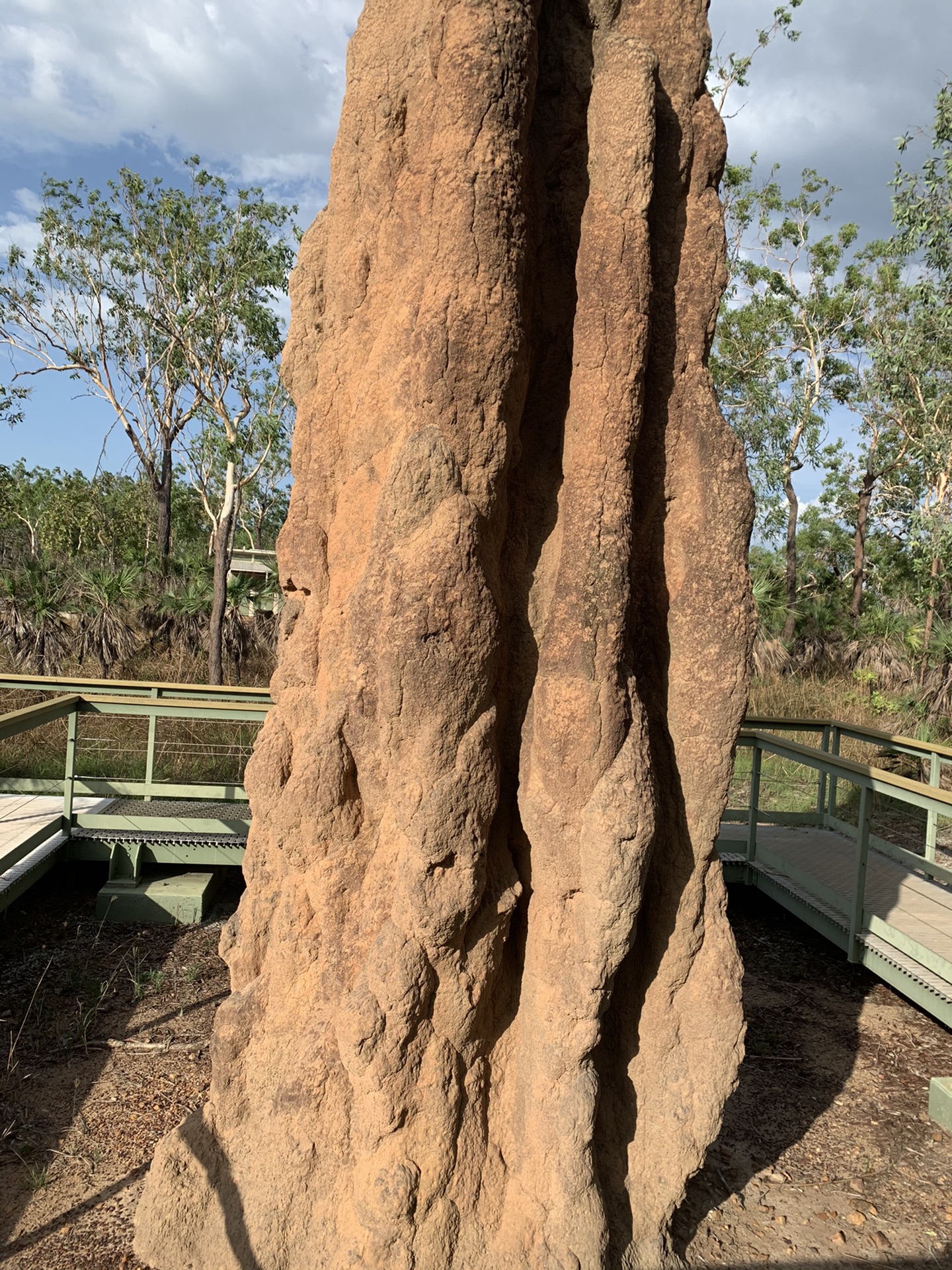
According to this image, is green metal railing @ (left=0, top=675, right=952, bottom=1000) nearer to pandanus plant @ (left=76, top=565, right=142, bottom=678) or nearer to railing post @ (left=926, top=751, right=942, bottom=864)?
railing post @ (left=926, top=751, right=942, bottom=864)

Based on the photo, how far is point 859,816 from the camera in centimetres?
561

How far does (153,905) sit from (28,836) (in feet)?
3.35

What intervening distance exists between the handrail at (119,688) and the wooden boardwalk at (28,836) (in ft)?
3.04

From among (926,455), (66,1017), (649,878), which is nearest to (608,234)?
(649,878)

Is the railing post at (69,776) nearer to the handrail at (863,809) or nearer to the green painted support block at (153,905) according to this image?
→ the green painted support block at (153,905)

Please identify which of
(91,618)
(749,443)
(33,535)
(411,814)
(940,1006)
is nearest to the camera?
(411,814)

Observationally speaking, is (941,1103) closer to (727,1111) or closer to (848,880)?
(727,1111)

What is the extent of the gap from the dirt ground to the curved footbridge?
1.34 feet

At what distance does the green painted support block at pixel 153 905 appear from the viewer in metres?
6.18

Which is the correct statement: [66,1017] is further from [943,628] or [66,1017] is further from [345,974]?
[943,628]

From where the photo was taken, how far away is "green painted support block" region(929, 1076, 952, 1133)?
432 centimetres

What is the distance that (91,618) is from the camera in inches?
520

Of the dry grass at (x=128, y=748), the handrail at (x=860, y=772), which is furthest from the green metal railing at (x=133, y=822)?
the handrail at (x=860, y=772)

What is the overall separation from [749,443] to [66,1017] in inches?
726
